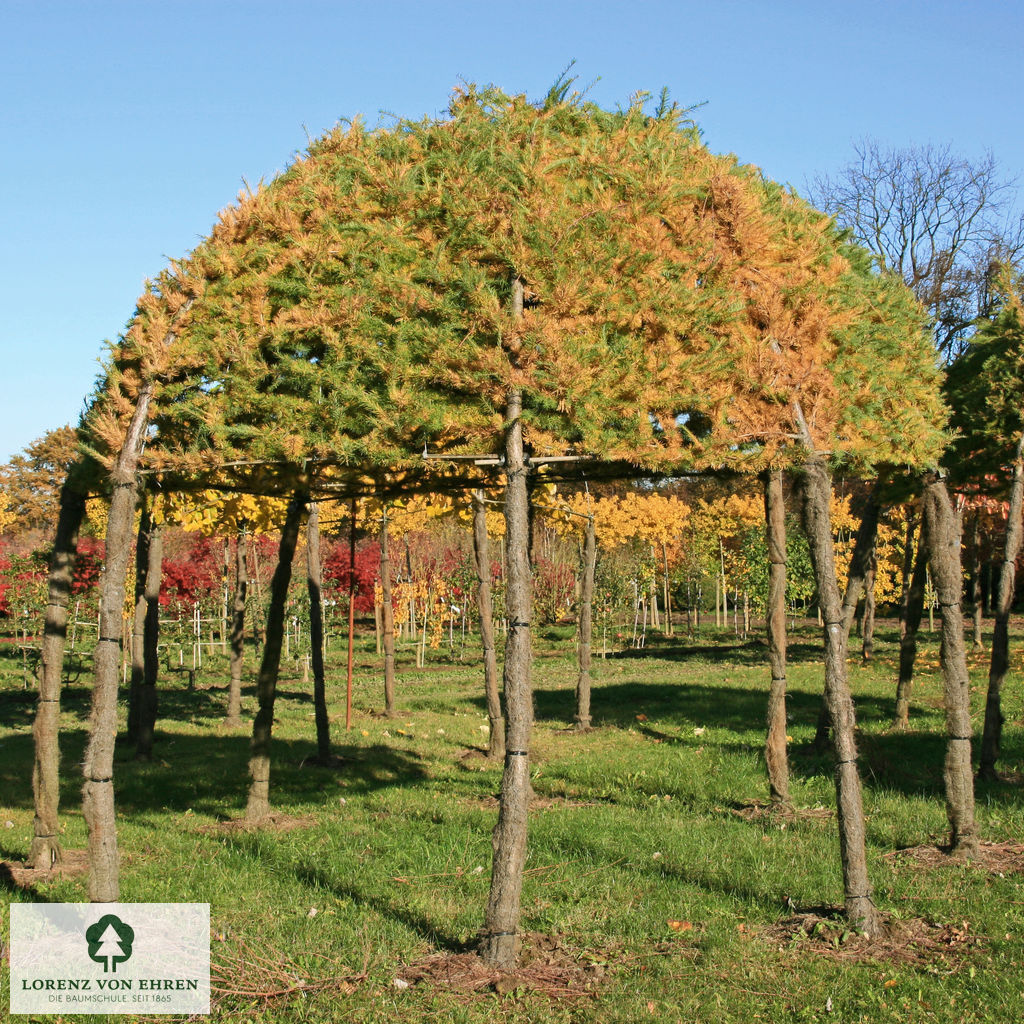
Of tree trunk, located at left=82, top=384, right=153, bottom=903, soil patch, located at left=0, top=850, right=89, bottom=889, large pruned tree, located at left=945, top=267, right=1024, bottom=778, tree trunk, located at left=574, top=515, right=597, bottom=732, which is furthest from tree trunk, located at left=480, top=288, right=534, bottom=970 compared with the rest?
tree trunk, located at left=574, top=515, right=597, bottom=732

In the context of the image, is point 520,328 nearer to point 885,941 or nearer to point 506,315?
point 506,315

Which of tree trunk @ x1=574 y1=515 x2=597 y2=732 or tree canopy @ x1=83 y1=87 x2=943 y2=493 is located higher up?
tree canopy @ x1=83 y1=87 x2=943 y2=493

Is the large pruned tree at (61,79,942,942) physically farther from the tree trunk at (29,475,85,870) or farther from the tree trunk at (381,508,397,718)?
the tree trunk at (381,508,397,718)

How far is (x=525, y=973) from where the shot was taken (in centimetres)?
463

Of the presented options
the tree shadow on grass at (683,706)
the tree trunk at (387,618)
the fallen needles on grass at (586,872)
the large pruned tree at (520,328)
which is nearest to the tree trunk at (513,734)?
the large pruned tree at (520,328)

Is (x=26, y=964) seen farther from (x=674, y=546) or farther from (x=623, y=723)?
(x=674, y=546)

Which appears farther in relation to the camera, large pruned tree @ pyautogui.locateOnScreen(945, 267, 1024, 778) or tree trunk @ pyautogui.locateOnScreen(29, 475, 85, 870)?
large pruned tree @ pyautogui.locateOnScreen(945, 267, 1024, 778)

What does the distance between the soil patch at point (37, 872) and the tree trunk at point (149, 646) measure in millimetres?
4613

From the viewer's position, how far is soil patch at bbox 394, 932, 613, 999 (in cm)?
449

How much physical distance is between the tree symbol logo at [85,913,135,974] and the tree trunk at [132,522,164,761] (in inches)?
263

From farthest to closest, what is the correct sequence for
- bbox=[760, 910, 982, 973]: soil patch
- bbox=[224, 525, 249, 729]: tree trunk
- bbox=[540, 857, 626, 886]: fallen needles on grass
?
bbox=[224, 525, 249, 729]: tree trunk, bbox=[540, 857, 626, 886]: fallen needles on grass, bbox=[760, 910, 982, 973]: soil patch

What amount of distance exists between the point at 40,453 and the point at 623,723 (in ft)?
161

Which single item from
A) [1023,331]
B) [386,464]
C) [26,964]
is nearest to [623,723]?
[1023,331]

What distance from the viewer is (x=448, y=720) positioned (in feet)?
48.4
